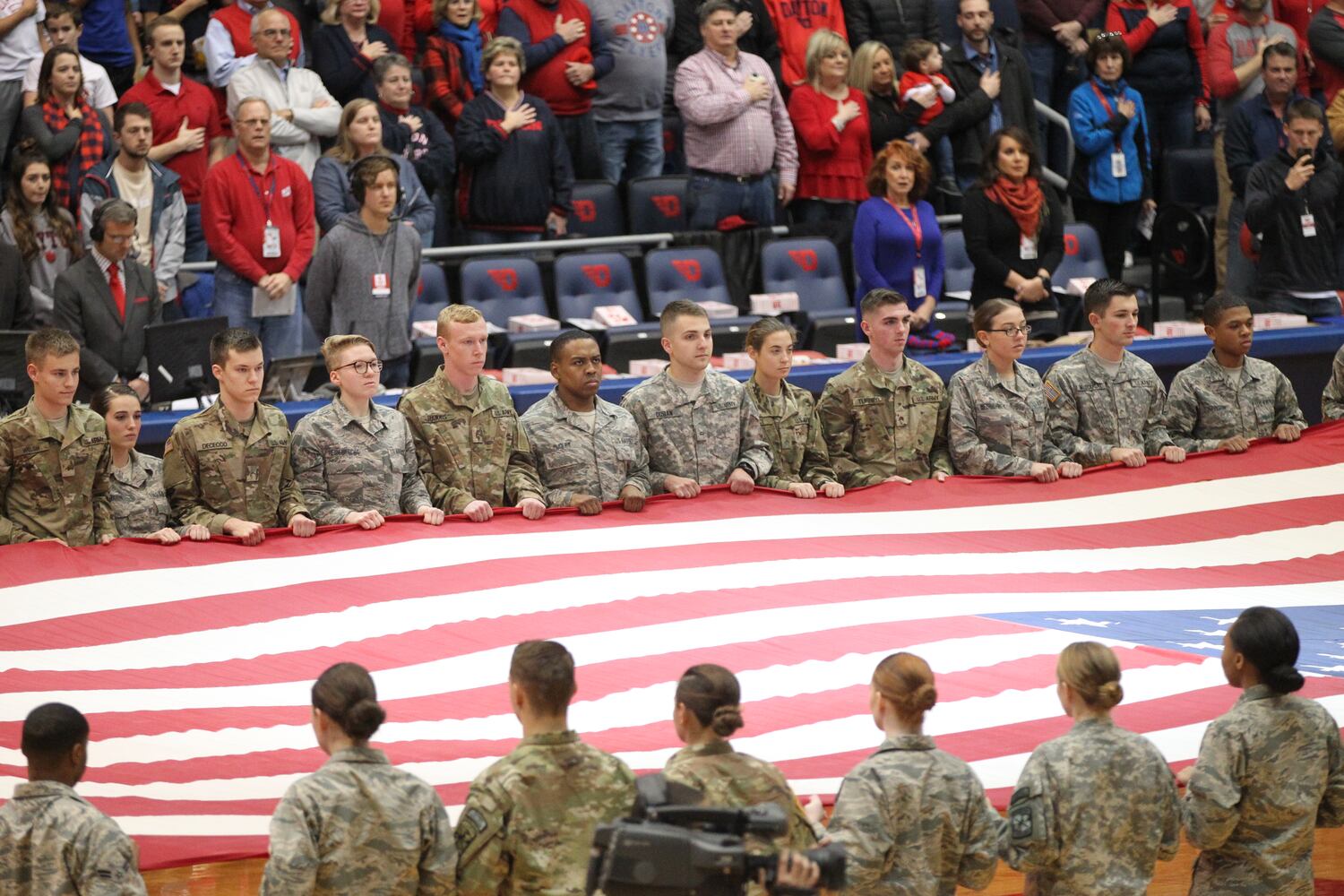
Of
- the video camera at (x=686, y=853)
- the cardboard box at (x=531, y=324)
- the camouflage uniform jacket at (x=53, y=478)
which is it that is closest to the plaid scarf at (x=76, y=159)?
the cardboard box at (x=531, y=324)

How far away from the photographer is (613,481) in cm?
789

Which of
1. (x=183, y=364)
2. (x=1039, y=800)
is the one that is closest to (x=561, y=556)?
(x=183, y=364)

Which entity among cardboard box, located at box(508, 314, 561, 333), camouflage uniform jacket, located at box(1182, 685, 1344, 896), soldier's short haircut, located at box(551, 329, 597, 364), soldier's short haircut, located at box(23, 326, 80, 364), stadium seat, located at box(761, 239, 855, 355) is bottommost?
camouflage uniform jacket, located at box(1182, 685, 1344, 896)

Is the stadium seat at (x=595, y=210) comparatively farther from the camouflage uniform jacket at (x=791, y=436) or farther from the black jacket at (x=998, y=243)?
the camouflage uniform jacket at (x=791, y=436)

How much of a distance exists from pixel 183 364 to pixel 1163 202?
7146mm

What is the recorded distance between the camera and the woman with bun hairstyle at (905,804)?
4.47 m

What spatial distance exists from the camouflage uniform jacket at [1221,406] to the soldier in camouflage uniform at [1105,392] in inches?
6.9

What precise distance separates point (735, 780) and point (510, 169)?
7343 mm

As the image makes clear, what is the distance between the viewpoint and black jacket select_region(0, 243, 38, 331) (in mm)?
9148

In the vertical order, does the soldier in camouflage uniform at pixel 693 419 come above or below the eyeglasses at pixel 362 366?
below

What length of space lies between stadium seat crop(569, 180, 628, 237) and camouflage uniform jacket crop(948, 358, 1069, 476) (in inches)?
159

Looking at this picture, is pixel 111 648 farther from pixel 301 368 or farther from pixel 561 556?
pixel 301 368

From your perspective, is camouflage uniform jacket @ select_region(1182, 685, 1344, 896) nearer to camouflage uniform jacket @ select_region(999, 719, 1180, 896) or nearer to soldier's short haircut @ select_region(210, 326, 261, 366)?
camouflage uniform jacket @ select_region(999, 719, 1180, 896)

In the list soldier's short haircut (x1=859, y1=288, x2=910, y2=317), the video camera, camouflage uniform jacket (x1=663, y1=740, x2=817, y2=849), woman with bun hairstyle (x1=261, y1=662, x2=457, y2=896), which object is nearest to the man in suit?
soldier's short haircut (x1=859, y1=288, x2=910, y2=317)
